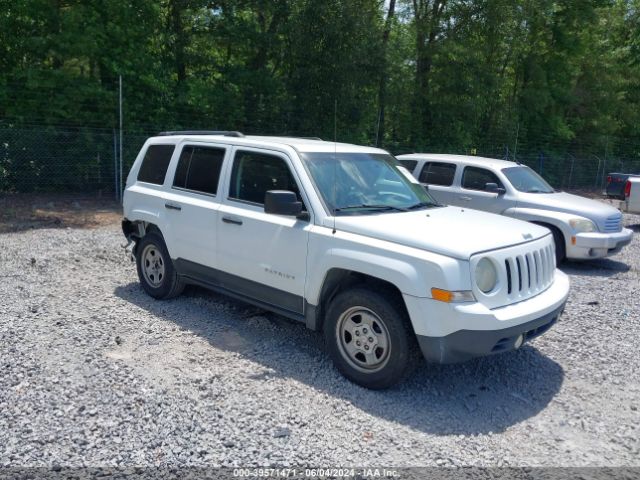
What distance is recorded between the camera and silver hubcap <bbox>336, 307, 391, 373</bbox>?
4426mm

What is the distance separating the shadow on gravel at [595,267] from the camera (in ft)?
29.8

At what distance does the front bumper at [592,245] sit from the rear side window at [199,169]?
5.79 metres

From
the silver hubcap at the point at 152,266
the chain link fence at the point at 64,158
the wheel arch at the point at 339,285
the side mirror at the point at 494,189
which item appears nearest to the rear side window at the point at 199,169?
the silver hubcap at the point at 152,266

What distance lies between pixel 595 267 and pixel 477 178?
2438 mm

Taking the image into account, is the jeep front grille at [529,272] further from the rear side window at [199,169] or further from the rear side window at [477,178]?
the rear side window at [477,178]

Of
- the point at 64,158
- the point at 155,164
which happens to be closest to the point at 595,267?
the point at 155,164

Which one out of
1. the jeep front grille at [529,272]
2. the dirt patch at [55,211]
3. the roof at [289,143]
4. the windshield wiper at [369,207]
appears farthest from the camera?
the dirt patch at [55,211]

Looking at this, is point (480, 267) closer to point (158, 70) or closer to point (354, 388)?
point (354, 388)

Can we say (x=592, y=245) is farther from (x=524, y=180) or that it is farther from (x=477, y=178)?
(x=477, y=178)

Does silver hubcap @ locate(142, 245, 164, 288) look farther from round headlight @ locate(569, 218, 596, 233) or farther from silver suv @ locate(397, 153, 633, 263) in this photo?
round headlight @ locate(569, 218, 596, 233)

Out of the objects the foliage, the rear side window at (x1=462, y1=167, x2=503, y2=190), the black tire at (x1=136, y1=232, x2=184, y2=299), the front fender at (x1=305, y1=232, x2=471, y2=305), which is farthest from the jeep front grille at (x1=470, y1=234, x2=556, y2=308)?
the foliage

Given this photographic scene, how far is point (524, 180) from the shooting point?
32.4 feet

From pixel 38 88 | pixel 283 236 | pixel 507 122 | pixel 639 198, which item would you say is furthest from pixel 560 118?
pixel 283 236

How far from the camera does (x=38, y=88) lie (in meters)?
13.9
